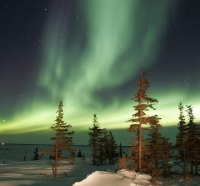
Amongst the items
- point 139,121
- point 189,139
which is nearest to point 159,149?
point 189,139

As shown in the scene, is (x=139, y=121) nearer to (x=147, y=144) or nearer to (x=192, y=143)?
(x=147, y=144)

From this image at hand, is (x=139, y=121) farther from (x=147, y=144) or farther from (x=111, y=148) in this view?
(x=111, y=148)

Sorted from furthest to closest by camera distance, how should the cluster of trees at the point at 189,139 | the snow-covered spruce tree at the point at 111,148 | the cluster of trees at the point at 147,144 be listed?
the snow-covered spruce tree at the point at 111,148 → the cluster of trees at the point at 189,139 → the cluster of trees at the point at 147,144

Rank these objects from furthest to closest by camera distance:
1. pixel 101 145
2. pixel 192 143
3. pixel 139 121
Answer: pixel 101 145, pixel 192 143, pixel 139 121

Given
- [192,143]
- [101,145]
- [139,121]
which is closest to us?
[139,121]

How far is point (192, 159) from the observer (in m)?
52.8

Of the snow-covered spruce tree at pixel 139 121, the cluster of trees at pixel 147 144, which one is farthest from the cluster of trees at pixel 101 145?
the snow-covered spruce tree at pixel 139 121

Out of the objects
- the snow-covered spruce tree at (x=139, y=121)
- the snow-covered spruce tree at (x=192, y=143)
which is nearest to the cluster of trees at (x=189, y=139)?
the snow-covered spruce tree at (x=192, y=143)

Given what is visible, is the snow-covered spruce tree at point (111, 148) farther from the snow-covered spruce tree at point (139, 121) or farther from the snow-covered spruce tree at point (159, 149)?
the snow-covered spruce tree at point (139, 121)

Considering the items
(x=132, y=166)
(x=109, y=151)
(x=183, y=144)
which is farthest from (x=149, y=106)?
(x=109, y=151)

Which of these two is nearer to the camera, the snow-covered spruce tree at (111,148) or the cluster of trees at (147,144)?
the cluster of trees at (147,144)

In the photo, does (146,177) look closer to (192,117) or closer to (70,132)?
(70,132)

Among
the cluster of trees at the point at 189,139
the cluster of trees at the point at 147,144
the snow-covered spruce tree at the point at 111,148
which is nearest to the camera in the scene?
the cluster of trees at the point at 147,144

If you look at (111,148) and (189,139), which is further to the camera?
(111,148)
